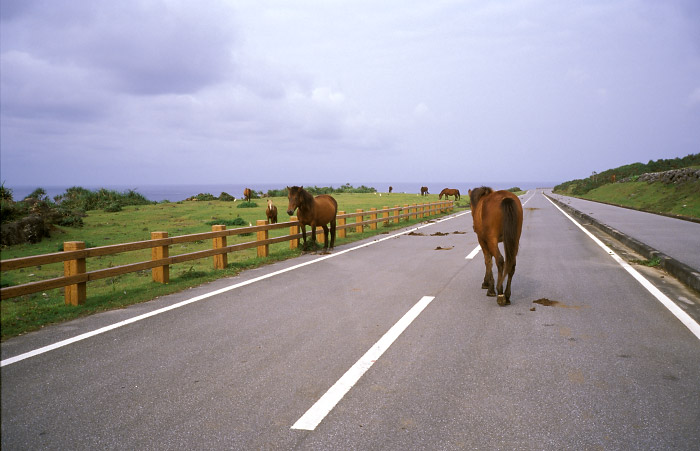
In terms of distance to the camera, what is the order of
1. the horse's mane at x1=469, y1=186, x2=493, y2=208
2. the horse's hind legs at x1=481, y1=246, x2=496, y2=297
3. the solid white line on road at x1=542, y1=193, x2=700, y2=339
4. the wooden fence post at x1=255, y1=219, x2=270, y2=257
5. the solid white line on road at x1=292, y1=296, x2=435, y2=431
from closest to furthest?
the solid white line on road at x1=292, y1=296, x2=435, y2=431
the solid white line on road at x1=542, y1=193, x2=700, y2=339
the horse's hind legs at x1=481, y1=246, x2=496, y2=297
the horse's mane at x1=469, y1=186, x2=493, y2=208
the wooden fence post at x1=255, y1=219, x2=270, y2=257

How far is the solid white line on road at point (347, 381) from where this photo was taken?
10.8 ft

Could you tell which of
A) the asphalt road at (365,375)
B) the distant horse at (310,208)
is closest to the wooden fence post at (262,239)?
the distant horse at (310,208)

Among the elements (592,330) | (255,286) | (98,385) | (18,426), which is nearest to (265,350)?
(98,385)

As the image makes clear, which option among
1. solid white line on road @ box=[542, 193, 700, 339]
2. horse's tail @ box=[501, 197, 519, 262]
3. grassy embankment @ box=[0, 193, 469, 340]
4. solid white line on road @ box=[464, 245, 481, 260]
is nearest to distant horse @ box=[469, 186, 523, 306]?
horse's tail @ box=[501, 197, 519, 262]

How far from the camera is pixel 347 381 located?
3959 mm

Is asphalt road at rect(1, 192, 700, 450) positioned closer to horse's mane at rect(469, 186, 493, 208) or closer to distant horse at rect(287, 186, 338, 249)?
horse's mane at rect(469, 186, 493, 208)

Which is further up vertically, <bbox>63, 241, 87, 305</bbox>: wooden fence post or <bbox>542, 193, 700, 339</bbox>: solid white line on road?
<bbox>63, 241, 87, 305</bbox>: wooden fence post

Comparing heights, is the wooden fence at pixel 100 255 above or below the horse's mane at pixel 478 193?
below

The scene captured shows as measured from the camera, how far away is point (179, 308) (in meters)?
6.62

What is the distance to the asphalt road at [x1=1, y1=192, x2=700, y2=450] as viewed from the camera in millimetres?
3121

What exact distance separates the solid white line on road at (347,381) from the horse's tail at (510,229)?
1.96 m

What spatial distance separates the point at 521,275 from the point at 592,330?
3.76 meters

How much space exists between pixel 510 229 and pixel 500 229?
0.87ft

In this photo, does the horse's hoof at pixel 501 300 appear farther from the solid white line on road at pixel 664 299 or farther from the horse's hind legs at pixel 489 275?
the solid white line on road at pixel 664 299
